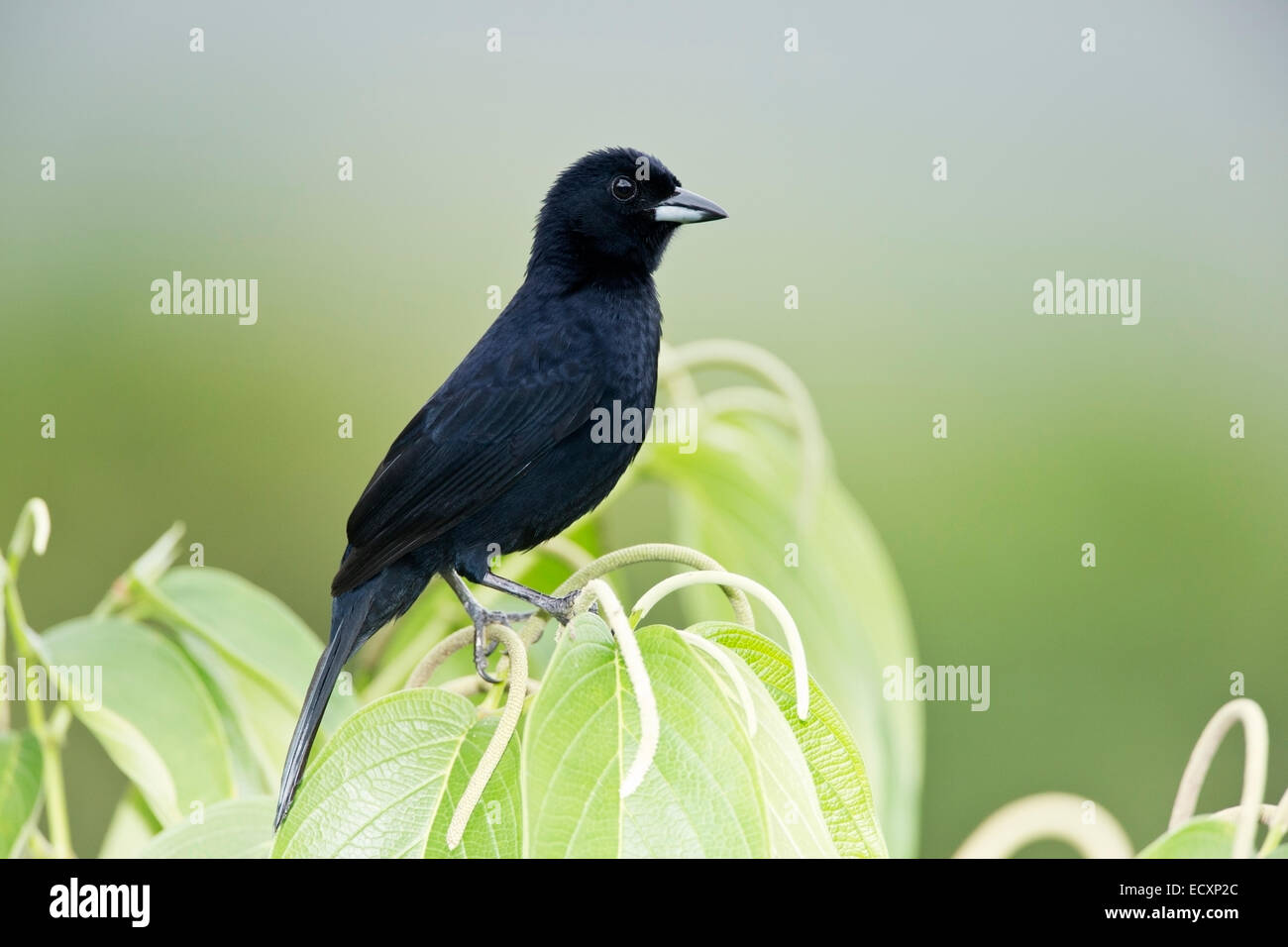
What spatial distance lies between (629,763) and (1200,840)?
0.73 meters

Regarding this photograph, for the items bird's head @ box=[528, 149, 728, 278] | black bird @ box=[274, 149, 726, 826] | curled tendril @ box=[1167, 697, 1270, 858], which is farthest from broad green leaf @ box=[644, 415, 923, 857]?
curled tendril @ box=[1167, 697, 1270, 858]

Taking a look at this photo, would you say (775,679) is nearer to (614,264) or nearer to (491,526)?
(491,526)

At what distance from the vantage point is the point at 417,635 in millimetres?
2523

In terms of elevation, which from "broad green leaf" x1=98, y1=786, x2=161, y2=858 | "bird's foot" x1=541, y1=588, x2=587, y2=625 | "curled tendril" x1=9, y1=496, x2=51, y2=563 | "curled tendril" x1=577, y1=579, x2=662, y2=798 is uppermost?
"curled tendril" x1=9, y1=496, x2=51, y2=563

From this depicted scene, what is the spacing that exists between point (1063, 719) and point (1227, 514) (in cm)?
166

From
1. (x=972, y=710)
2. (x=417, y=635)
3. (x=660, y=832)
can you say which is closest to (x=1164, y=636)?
(x=972, y=710)

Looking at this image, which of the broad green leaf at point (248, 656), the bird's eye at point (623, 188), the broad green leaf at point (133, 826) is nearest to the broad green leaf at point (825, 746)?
the broad green leaf at point (248, 656)

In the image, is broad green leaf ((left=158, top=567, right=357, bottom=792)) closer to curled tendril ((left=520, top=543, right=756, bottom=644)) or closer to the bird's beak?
curled tendril ((left=520, top=543, right=756, bottom=644))

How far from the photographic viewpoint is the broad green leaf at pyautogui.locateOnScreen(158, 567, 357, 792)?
2119mm

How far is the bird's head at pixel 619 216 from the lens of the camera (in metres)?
2.99

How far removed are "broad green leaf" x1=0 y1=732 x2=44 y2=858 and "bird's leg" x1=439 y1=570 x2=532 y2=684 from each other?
735 millimetres

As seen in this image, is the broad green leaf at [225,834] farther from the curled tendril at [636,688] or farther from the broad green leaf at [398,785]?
the curled tendril at [636,688]

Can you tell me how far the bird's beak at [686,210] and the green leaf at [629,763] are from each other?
65.0 inches

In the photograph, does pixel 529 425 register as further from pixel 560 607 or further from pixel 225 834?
pixel 225 834
